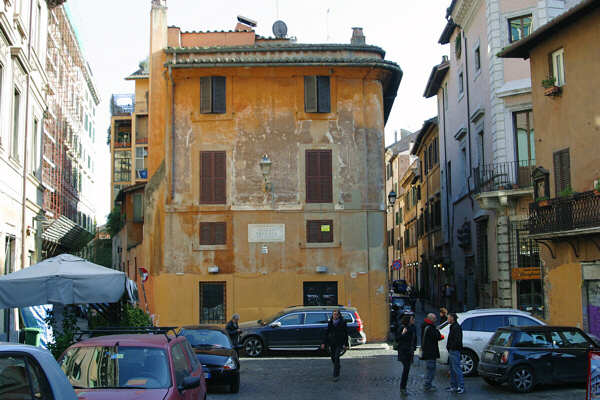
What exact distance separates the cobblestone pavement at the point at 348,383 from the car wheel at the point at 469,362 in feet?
0.64

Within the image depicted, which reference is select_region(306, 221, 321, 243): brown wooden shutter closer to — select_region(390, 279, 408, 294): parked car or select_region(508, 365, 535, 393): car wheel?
select_region(508, 365, 535, 393): car wheel

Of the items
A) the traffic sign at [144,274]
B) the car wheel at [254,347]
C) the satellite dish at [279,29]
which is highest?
the satellite dish at [279,29]

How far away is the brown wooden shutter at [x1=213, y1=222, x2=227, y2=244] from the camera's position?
82.4ft

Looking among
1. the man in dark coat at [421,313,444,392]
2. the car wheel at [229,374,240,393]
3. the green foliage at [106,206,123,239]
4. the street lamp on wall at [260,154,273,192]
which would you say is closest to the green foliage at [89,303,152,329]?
the car wheel at [229,374,240,393]

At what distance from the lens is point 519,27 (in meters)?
27.3

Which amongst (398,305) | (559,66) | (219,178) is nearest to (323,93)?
(219,178)

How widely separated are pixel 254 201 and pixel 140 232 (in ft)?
26.0

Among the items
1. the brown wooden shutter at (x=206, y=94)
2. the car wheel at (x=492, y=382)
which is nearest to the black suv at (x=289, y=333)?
the car wheel at (x=492, y=382)

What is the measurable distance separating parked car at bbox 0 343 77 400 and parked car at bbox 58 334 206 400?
3068 millimetres

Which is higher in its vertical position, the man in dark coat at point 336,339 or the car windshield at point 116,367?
the car windshield at point 116,367

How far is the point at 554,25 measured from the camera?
65.3 feet

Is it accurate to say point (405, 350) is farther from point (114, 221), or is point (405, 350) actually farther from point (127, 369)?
point (114, 221)

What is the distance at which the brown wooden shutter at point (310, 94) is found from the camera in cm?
2572

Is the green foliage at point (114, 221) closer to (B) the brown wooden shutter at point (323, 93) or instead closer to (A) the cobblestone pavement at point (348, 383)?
(B) the brown wooden shutter at point (323, 93)
